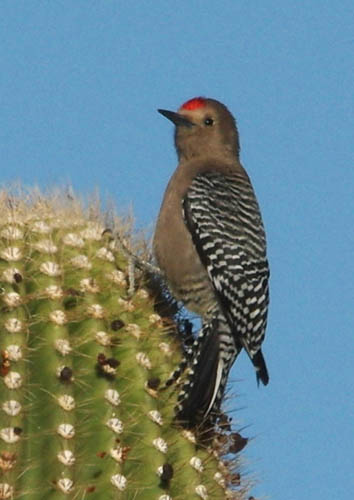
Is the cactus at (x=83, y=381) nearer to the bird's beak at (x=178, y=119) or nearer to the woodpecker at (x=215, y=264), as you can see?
the woodpecker at (x=215, y=264)

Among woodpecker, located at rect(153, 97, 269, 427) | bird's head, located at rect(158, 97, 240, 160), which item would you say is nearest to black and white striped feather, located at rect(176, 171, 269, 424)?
woodpecker, located at rect(153, 97, 269, 427)

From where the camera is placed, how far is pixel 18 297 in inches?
136

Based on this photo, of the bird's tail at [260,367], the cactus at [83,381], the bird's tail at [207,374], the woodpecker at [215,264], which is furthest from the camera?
the bird's tail at [260,367]

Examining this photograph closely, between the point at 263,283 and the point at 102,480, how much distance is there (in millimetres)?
1892

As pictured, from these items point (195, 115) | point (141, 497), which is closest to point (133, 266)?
point (141, 497)

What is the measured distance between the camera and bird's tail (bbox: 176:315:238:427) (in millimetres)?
3686

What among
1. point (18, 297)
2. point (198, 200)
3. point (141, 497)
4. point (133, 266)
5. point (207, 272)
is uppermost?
point (198, 200)

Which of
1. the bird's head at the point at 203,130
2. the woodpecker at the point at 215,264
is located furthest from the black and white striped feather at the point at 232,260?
the bird's head at the point at 203,130

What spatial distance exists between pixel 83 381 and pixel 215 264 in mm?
1560

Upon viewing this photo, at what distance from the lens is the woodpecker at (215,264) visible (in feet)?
14.4

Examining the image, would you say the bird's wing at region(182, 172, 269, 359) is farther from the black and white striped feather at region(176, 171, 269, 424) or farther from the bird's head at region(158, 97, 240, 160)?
the bird's head at region(158, 97, 240, 160)

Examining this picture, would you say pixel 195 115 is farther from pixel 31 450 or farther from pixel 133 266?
pixel 31 450

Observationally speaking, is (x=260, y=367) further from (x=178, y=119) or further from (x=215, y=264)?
(x=178, y=119)

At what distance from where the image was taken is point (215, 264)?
4.81 metres
